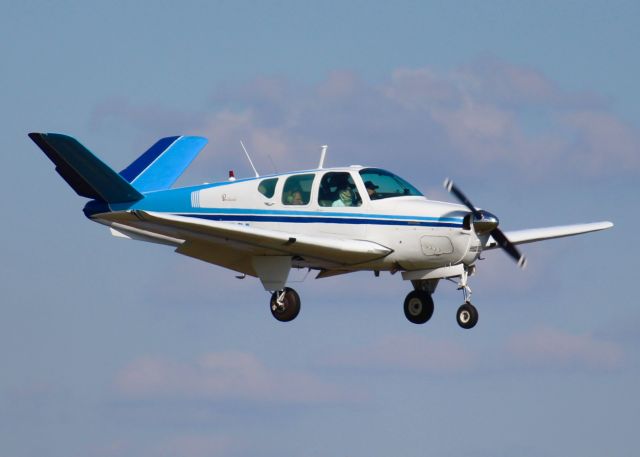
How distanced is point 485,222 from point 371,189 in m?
2.54

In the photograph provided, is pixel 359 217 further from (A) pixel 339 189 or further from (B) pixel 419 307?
(B) pixel 419 307

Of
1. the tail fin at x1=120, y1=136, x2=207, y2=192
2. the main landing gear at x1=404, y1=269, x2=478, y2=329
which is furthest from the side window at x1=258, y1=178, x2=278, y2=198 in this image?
the tail fin at x1=120, y1=136, x2=207, y2=192

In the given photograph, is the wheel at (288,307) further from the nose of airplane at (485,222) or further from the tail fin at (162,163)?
the tail fin at (162,163)

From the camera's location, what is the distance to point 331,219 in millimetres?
34094

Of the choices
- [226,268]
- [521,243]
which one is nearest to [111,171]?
[226,268]

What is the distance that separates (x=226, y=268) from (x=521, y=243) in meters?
6.35

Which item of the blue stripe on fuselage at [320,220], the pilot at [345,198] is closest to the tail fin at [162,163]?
the blue stripe on fuselage at [320,220]

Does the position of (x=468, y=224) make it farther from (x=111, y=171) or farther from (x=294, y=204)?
(x=111, y=171)

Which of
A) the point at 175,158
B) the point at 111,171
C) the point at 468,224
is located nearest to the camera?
the point at 468,224

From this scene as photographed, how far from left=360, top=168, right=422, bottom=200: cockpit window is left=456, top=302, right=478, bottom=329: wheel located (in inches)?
106

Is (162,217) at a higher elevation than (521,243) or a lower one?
lower

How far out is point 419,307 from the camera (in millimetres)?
34938

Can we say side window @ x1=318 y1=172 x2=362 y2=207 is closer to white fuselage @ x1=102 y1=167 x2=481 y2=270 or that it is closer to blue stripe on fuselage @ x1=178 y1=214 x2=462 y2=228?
white fuselage @ x1=102 y1=167 x2=481 y2=270

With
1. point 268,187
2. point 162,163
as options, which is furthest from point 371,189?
point 162,163
